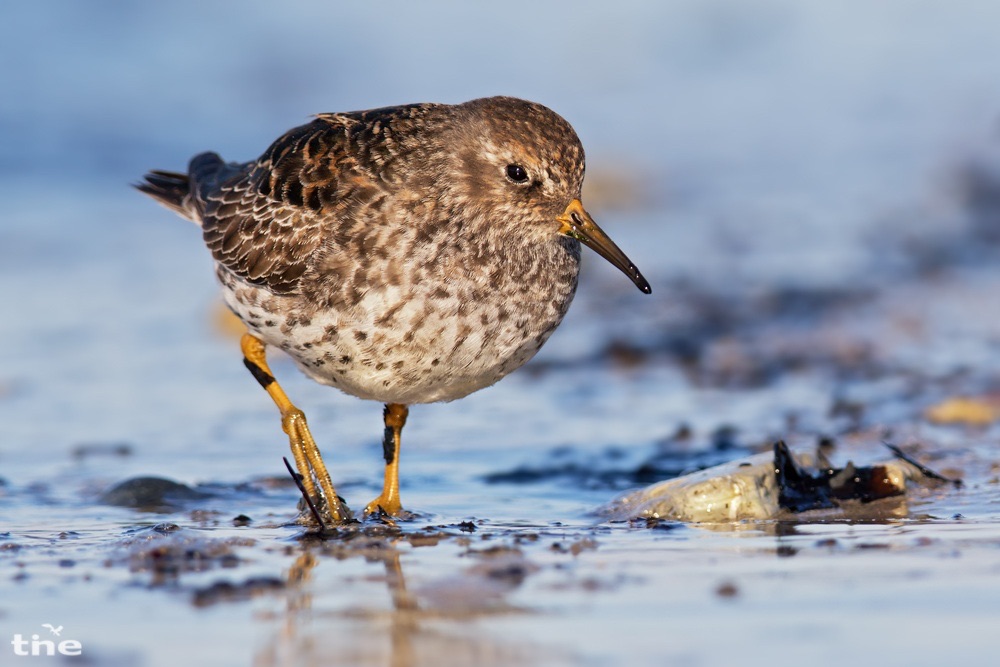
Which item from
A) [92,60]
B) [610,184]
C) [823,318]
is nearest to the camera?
[823,318]

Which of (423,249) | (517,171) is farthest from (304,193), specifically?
(517,171)

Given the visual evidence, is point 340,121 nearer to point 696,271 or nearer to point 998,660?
point 998,660

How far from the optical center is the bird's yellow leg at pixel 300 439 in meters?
5.80

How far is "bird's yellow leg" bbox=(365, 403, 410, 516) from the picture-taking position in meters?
5.91

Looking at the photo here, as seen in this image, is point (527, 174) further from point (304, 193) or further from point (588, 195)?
point (588, 195)

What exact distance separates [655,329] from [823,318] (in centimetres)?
113

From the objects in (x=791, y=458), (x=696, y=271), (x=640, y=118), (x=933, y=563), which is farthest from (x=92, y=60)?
(x=933, y=563)

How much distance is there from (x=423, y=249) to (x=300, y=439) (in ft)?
3.67

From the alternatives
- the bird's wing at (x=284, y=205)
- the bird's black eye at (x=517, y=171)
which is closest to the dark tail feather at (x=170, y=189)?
the bird's wing at (x=284, y=205)

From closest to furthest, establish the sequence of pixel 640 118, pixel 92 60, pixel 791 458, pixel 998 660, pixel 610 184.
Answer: pixel 998 660
pixel 791 458
pixel 610 184
pixel 92 60
pixel 640 118

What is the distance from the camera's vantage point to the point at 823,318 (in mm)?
9508

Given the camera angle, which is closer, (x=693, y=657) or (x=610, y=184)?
(x=693, y=657)

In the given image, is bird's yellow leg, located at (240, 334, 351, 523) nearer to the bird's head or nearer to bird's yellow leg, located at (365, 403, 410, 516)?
bird's yellow leg, located at (365, 403, 410, 516)

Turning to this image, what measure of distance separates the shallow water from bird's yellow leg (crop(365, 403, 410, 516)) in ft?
0.55
